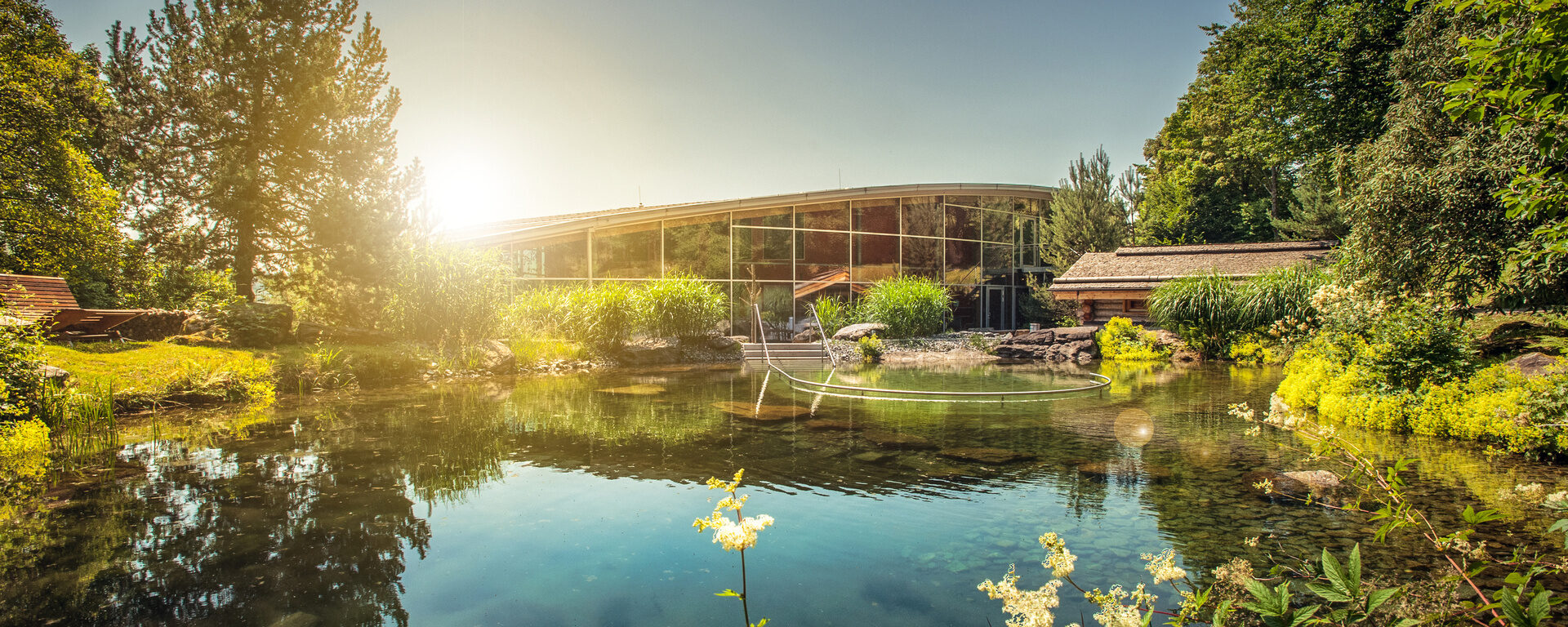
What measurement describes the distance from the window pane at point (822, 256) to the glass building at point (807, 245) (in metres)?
0.04

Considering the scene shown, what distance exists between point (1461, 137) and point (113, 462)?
15.9 meters

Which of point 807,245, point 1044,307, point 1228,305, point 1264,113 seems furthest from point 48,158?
point 1264,113

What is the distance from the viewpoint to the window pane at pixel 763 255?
2348 cm

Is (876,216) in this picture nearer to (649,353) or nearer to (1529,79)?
(649,353)

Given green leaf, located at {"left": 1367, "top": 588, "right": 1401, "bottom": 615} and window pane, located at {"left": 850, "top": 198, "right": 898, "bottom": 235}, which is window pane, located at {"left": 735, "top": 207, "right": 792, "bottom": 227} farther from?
green leaf, located at {"left": 1367, "top": 588, "right": 1401, "bottom": 615}

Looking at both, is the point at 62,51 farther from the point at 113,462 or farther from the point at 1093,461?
the point at 1093,461

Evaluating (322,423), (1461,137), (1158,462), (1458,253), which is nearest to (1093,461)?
(1158,462)

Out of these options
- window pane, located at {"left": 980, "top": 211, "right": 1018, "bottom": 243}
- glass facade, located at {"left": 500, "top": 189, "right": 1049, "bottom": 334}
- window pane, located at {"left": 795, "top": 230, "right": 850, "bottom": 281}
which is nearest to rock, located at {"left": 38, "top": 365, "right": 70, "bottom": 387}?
glass facade, located at {"left": 500, "top": 189, "right": 1049, "bottom": 334}

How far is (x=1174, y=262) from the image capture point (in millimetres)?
21609

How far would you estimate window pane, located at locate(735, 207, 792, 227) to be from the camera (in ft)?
76.9

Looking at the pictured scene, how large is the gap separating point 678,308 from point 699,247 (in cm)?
502

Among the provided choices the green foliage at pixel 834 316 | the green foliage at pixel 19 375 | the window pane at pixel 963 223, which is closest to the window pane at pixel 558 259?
the green foliage at pixel 834 316

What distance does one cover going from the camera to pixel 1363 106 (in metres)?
12.9

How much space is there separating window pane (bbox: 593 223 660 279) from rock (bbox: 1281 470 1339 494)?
18788 mm
